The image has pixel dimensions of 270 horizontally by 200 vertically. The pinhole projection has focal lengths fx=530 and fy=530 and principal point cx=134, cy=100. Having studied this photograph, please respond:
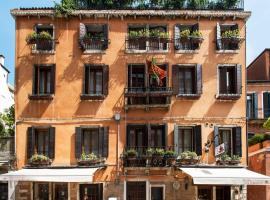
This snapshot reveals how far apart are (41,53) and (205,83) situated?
9471mm

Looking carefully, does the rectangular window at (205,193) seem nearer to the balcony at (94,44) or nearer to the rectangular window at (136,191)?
the rectangular window at (136,191)

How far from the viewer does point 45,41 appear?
3009cm

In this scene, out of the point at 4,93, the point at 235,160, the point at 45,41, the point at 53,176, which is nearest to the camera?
the point at 53,176

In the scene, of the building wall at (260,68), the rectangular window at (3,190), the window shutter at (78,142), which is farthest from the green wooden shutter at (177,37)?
the rectangular window at (3,190)

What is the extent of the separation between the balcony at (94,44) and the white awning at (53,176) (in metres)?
6.98

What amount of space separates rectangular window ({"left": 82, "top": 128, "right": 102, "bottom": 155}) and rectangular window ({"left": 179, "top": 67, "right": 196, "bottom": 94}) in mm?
5398

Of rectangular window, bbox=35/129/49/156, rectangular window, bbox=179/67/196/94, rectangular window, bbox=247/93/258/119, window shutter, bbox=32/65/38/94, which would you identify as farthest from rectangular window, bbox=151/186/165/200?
rectangular window, bbox=247/93/258/119

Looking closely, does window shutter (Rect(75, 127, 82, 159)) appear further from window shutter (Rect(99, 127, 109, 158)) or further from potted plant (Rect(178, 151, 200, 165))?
potted plant (Rect(178, 151, 200, 165))

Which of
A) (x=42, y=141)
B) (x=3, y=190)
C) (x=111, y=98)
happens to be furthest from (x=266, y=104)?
(x=3, y=190)

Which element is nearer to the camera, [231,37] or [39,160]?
[39,160]

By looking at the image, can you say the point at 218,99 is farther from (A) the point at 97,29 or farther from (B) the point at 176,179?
(A) the point at 97,29

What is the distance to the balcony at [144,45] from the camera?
30.0 meters

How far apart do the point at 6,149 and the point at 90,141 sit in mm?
4788

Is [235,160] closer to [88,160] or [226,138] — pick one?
[226,138]
